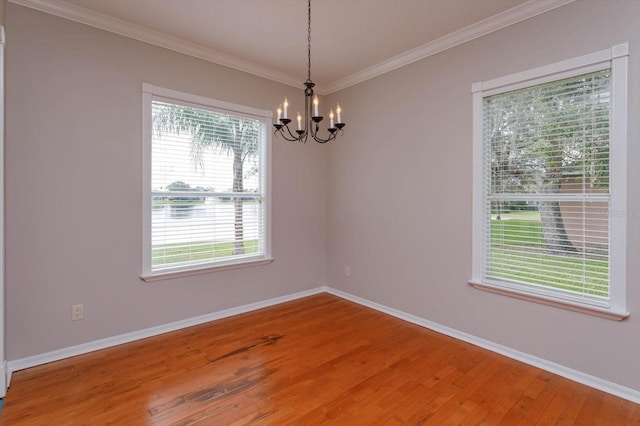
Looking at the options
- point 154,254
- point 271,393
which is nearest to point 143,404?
point 271,393

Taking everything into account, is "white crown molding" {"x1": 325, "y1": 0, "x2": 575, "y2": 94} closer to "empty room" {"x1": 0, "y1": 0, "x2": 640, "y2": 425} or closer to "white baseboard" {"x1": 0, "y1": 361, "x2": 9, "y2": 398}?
"empty room" {"x1": 0, "y1": 0, "x2": 640, "y2": 425}

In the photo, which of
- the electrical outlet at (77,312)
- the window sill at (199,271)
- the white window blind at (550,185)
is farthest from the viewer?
the window sill at (199,271)

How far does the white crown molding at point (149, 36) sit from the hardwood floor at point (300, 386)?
2.72 meters

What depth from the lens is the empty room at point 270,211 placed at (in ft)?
7.02

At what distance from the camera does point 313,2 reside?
8.19ft

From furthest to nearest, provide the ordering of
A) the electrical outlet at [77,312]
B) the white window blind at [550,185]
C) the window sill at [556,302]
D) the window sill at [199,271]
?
the window sill at [199,271] < the electrical outlet at [77,312] < the white window blind at [550,185] < the window sill at [556,302]

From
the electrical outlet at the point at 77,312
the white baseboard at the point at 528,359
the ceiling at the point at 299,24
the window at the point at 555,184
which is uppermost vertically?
the ceiling at the point at 299,24

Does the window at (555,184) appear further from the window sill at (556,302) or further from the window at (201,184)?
the window at (201,184)

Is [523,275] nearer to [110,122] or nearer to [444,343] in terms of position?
[444,343]

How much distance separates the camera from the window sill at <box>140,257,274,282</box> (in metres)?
3.04

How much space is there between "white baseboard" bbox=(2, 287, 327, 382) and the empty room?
0.02m

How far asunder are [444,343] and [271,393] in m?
1.62

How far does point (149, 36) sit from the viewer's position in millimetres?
2943

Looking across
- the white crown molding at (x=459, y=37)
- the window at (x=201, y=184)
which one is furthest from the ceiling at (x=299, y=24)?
the window at (x=201, y=184)
